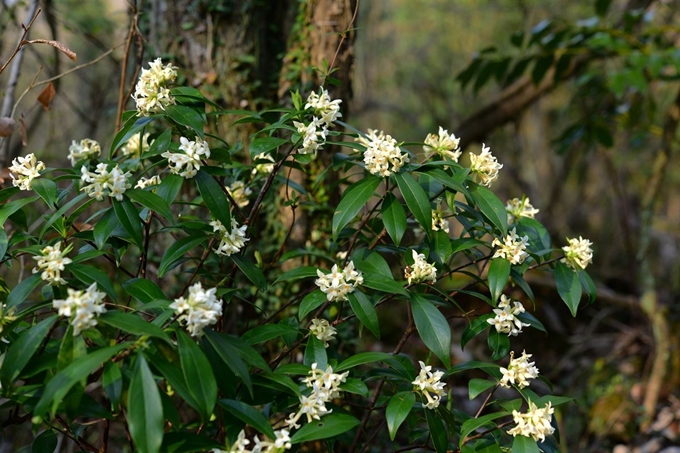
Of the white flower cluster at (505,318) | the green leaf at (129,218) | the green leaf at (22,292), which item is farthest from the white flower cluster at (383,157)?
the green leaf at (22,292)

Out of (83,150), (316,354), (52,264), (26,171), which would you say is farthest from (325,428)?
(83,150)

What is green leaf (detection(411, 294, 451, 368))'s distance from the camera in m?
1.24

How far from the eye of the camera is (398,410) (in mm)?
1213

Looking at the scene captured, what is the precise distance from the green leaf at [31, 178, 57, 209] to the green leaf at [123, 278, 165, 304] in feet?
0.83

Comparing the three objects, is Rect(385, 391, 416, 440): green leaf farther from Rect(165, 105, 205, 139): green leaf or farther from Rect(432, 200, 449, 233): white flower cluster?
Rect(165, 105, 205, 139): green leaf

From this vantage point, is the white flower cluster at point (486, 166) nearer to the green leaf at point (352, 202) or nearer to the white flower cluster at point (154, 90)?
the green leaf at point (352, 202)

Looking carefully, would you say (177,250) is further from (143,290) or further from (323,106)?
(323,106)

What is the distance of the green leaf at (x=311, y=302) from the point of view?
4.19ft

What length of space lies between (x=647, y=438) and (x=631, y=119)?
1709mm

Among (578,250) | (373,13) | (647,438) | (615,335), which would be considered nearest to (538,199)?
(615,335)

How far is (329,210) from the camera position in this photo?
7.14 ft

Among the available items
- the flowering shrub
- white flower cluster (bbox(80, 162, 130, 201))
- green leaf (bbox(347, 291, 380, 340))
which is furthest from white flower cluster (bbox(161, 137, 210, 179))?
green leaf (bbox(347, 291, 380, 340))

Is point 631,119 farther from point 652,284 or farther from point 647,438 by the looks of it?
point 647,438

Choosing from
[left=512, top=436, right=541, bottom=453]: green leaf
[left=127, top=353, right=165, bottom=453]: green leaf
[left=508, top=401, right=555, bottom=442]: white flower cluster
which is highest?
[left=508, top=401, right=555, bottom=442]: white flower cluster
